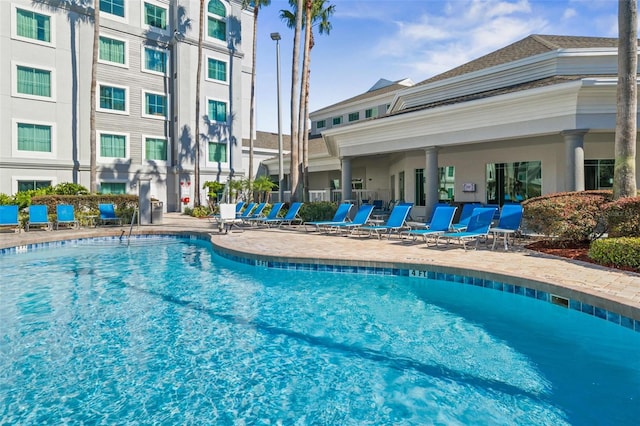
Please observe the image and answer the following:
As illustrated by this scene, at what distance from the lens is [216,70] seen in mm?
33125

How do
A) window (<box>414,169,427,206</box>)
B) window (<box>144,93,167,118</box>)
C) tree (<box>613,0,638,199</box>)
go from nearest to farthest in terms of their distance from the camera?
tree (<box>613,0,638,199</box>) < window (<box>414,169,427,206</box>) < window (<box>144,93,167,118</box>)

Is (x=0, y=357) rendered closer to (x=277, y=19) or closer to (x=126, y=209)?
(x=126, y=209)

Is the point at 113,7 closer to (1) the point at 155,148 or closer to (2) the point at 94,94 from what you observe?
(2) the point at 94,94

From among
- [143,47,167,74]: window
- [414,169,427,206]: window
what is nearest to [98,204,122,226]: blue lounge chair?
[414,169,427,206]: window

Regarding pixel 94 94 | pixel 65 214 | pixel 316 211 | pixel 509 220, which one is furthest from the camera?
pixel 94 94

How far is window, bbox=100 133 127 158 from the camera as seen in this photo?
27594mm

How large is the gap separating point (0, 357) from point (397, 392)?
473 centimetres

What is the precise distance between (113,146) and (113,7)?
919 centimetres

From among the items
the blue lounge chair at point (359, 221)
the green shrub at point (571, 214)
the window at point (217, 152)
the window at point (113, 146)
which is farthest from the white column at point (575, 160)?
the window at point (113, 146)

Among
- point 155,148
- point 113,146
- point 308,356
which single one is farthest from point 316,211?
point 155,148

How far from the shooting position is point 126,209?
63.9ft

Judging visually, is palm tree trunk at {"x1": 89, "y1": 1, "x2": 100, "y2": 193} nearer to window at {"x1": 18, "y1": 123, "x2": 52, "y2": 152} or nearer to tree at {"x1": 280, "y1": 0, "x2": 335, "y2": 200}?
window at {"x1": 18, "y1": 123, "x2": 52, "y2": 152}

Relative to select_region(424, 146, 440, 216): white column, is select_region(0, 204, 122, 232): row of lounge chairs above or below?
below

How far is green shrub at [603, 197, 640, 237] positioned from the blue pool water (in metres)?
3.69
